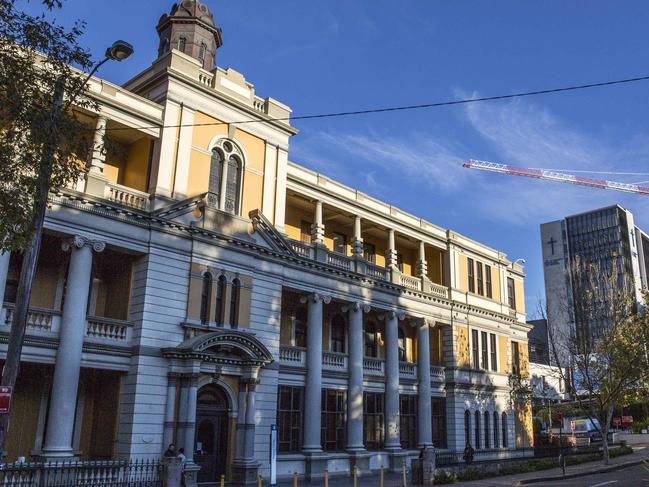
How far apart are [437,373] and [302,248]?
1384 cm

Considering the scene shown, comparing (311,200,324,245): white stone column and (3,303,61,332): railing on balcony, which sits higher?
(311,200,324,245): white stone column

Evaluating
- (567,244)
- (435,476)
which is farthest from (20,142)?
(567,244)

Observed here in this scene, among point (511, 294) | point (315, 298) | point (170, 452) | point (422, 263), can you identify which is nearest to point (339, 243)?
point (422, 263)

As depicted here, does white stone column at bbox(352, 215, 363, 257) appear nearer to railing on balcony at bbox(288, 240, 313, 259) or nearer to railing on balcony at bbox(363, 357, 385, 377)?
railing on balcony at bbox(288, 240, 313, 259)

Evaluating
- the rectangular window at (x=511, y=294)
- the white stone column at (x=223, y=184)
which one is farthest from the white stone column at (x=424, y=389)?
the white stone column at (x=223, y=184)

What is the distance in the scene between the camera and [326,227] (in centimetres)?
3809

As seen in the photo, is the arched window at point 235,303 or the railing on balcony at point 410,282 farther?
the railing on balcony at point 410,282

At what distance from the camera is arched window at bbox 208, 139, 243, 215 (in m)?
28.4

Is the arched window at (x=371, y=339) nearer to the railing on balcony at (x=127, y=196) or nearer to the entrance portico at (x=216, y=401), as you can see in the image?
the entrance portico at (x=216, y=401)

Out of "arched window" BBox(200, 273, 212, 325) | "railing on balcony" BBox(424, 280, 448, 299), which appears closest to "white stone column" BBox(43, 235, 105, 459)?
"arched window" BBox(200, 273, 212, 325)

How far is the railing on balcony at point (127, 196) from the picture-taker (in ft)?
79.6

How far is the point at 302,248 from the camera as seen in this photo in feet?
106

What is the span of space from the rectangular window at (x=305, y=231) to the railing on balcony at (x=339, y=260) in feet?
8.41

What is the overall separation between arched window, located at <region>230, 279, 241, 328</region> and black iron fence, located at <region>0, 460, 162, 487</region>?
256 inches
